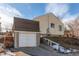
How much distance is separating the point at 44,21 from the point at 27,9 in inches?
10.2

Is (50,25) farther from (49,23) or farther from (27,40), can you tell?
A: (27,40)

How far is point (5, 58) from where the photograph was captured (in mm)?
1854

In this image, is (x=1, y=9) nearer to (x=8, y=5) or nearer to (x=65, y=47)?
(x=8, y=5)

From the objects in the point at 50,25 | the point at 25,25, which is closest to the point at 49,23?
the point at 50,25

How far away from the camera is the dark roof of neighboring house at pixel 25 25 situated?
1.86m

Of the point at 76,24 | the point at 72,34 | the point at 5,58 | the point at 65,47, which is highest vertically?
the point at 76,24

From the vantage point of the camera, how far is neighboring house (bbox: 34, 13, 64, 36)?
187 cm

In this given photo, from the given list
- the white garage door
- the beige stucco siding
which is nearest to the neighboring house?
the beige stucco siding

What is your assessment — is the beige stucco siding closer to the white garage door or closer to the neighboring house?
the neighboring house

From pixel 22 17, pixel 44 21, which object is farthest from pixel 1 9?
pixel 44 21

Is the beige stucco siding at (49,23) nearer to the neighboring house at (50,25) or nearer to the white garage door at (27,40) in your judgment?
the neighboring house at (50,25)

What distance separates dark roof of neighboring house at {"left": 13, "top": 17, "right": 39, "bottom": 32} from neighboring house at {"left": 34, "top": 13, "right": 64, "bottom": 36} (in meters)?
0.06

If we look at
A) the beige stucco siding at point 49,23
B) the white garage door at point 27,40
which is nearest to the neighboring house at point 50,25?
the beige stucco siding at point 49,23

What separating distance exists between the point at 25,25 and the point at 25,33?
100mm
